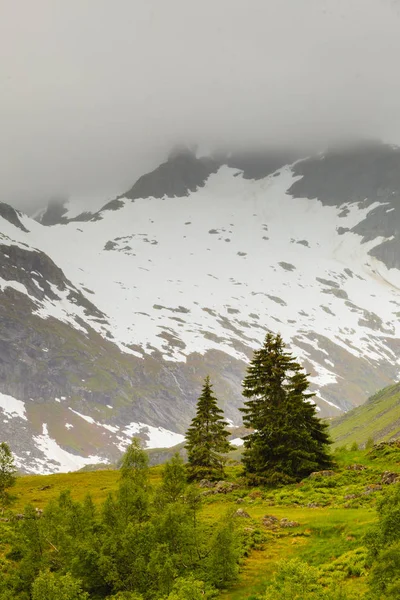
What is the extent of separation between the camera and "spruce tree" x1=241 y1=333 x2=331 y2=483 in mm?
47094

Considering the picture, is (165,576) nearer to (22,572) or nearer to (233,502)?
(22,572)

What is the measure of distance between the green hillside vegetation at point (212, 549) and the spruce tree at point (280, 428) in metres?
7.13

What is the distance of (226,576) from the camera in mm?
26188

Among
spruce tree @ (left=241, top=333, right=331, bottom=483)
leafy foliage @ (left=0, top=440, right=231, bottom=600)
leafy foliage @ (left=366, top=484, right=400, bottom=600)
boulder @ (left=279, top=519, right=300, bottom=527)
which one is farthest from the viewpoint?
spruce tree @ (left=241, top=333, right=331, bottom=483)

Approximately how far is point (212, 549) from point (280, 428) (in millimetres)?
21719

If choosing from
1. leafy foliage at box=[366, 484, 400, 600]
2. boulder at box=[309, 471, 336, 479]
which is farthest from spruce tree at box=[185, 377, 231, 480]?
leafy foliage at box=[366, 484, 400, 600]

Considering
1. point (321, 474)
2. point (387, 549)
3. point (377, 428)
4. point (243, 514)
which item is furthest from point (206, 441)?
point (377, 428)

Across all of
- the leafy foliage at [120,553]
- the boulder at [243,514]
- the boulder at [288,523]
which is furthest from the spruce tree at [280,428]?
the leafy foliage at [120,553]

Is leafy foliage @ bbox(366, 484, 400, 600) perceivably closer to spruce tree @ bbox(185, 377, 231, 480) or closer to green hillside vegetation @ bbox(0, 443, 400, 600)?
green hillside vegetation @ bbox(0, 443, 400, 600)

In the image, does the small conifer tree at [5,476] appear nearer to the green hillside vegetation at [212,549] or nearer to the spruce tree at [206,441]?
the green hillside vegetation at [212,549]

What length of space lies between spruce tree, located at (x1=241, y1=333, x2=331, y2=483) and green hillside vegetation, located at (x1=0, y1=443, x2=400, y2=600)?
713 centimetres

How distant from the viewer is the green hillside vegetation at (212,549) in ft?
68.6

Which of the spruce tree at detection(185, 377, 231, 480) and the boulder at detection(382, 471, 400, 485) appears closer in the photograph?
the boulder at detection(382, 471, 400, 485)

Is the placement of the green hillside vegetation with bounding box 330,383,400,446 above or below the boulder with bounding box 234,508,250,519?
above
